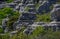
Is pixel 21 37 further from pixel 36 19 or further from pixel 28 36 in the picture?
pixel 36 19

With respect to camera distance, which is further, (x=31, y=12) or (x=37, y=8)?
(x=37, y=8)

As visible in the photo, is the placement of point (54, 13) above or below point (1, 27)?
above

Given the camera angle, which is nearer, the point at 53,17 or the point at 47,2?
the point at 53,17

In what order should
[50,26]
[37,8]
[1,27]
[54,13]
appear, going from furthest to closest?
[37,8] → [1,27] → [54,13] → [50,26]

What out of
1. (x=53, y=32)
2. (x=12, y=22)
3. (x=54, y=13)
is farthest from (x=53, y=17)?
(x=12, y=22)

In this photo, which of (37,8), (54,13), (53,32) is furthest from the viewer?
(37,8)

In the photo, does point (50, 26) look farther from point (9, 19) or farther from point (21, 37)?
point (9, 19)

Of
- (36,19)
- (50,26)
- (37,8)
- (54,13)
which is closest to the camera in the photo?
(50,26)

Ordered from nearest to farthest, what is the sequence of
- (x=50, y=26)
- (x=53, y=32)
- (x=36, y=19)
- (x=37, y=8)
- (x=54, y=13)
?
(x=53, y=32) < (x=50, y=26) < (x=54, y=13) < (x=36, y=19) < (x=37, y=8)

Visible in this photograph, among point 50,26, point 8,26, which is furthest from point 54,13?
point 8,26
